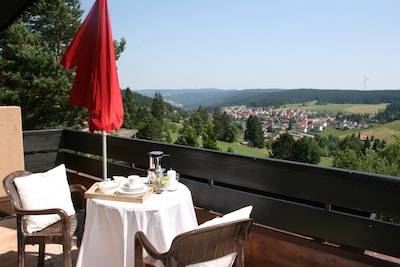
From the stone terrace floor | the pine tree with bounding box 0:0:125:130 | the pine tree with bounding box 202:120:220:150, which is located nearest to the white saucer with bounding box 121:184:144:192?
the stone terrace floor

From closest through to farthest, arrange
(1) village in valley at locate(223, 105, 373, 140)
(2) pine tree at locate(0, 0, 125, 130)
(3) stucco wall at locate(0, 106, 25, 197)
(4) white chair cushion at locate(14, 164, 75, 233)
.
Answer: (4) white chair cushion at locate(14, 164, 75, 233) < (3) stucco wall at locate(0, 106, 25, 197) < (1) village in valley at locate(223, 105, 373, 140) < (2) pine tree at locate(0, 0, 125, 130)

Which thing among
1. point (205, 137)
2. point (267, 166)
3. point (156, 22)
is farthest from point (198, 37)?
point (267, 166)

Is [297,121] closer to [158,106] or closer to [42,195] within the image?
[42,195]

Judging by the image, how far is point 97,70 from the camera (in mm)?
2752

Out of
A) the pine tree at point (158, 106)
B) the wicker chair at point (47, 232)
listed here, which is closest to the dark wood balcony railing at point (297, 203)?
the wicker chair at point (47, 232)

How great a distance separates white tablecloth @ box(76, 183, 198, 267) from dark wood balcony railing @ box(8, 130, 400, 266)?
0.82 meters

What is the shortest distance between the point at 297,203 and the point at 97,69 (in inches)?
78.5

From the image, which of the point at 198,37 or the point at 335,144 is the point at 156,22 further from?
the point at 335,144

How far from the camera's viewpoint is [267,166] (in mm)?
2807

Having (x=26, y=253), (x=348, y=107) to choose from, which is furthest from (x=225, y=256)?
(x=348, y=107)

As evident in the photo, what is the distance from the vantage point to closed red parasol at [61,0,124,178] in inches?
108

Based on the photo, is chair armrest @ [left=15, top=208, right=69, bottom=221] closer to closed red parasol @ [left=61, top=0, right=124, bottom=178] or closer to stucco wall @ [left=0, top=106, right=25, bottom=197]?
closed red parasol @ [left=61, top=0, right=124, bottom=178]

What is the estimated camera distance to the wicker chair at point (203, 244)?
1.66m

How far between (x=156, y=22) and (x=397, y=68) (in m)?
6.37
